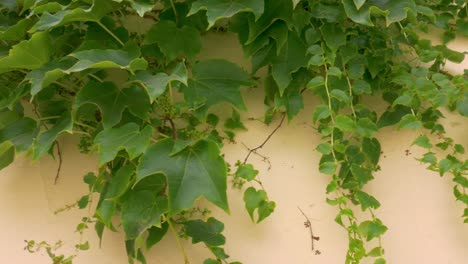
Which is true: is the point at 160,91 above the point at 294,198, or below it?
above

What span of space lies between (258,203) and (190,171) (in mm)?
230

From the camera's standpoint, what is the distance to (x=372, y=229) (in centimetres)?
96

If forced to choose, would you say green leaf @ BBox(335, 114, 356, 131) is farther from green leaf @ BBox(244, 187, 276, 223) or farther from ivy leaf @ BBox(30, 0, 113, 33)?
ivy leaf @ BBox(30, 0, 113, 33)

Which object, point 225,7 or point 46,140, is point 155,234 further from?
point 225,7

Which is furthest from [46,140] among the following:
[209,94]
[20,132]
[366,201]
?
[366,201]

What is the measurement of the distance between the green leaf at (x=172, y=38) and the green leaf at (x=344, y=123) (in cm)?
37

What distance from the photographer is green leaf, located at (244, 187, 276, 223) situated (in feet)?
3.40

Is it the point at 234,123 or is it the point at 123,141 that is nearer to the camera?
the point at 123,141

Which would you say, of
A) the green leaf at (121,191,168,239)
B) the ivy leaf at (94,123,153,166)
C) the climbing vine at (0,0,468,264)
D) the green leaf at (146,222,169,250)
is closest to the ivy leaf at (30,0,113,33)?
the climbing vine at (0,0,468,264)

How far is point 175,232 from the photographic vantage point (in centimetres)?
103

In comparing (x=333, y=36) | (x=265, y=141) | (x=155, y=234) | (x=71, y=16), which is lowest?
(x=155, y=234)

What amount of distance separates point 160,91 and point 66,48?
1.25ft

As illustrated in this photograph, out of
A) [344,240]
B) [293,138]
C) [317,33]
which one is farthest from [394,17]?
[344,240]

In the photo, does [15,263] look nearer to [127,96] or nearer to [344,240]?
[127,96]
